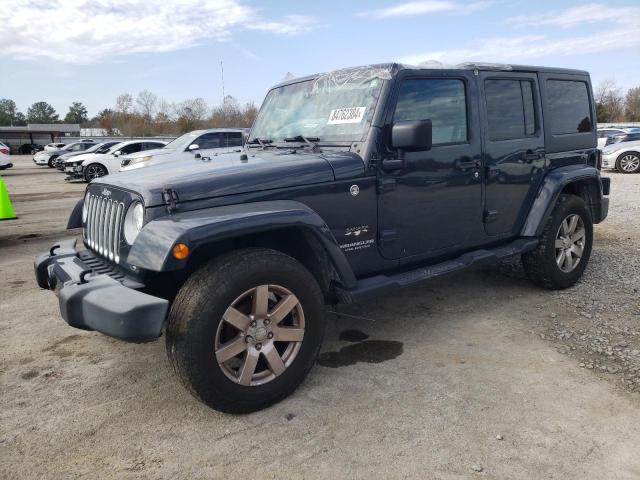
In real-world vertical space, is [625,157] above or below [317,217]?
below

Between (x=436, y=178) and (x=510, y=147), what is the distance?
97cm

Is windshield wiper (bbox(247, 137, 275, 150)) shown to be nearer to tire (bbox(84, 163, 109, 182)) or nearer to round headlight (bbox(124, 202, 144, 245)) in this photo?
round headlight (bbox(124, 202, 144, 245))

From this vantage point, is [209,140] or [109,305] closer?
[109,305]

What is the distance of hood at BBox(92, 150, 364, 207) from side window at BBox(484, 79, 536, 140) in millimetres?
1522

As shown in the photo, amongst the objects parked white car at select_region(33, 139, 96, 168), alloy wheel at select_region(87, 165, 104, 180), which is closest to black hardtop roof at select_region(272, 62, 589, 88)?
alloy wheel at select_region(87, 165, 104, 180)

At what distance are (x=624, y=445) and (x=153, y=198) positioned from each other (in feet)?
9.12

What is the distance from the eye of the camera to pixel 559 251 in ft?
15.8

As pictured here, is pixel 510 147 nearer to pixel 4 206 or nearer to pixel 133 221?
pixel 133 221

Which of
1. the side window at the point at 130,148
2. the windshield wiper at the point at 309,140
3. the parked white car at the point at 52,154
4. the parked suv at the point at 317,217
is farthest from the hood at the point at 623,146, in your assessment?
the parked white car at the point at 52,154

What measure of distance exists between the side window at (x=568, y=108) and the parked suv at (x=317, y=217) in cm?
2

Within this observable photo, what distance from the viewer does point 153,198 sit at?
278 centimetres

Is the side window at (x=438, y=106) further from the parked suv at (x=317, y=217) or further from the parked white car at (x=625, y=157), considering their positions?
the parked white car at (x=625, y=157)

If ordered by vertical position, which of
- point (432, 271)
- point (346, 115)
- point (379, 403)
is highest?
point (346, 115)

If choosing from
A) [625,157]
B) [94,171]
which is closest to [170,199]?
[94,171]
